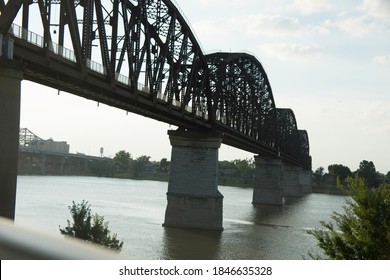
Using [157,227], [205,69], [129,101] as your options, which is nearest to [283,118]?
[205,69]

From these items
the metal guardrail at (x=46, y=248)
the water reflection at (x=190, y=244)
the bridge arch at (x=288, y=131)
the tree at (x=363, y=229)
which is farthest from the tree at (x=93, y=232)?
the bridge arch at (x=288, y=131)

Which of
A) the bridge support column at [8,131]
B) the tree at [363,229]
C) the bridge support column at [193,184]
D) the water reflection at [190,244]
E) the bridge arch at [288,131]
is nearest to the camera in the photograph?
the tree at [363,229]

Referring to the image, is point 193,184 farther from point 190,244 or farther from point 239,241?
point 190,244

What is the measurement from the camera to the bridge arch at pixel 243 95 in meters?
79.4

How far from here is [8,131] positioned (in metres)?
25.2

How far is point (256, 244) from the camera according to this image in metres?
49.0

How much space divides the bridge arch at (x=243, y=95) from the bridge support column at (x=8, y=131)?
144ft

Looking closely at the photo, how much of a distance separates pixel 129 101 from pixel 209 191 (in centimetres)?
1712

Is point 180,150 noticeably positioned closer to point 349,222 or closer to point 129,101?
point 129,101

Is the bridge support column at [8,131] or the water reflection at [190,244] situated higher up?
the bridge support column at [8,131]

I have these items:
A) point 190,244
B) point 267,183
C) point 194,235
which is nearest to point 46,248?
point 190,244

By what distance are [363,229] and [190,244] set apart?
30526 millimetres

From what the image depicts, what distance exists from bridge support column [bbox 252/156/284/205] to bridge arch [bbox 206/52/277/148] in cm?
491

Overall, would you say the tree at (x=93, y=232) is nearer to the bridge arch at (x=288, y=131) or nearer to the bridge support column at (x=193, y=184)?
the bridge support column at (x=193, y=184)
